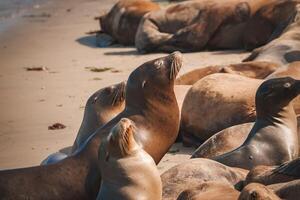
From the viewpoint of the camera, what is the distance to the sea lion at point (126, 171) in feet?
18.8

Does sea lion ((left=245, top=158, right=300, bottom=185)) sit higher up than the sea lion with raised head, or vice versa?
sea lion ((left=245, top=158, right=300, bottom=185))

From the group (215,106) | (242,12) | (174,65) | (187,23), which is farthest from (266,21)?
(174,65)

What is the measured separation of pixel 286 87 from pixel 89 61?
7.45 metres

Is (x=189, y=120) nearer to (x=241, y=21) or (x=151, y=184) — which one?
(x=151, y=184)

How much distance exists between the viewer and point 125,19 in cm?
1602

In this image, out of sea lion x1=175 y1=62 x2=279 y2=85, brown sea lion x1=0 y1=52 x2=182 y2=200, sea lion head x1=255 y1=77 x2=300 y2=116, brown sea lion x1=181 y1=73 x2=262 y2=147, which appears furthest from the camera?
sea lion x1=175 y1=62 x2=279 y2=85

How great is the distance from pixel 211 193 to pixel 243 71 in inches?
185

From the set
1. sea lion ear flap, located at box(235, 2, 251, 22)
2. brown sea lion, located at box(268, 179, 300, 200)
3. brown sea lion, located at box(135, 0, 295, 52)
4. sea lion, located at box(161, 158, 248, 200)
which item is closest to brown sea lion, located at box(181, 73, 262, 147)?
sea lion, located at box(161, 158, 248, 200)

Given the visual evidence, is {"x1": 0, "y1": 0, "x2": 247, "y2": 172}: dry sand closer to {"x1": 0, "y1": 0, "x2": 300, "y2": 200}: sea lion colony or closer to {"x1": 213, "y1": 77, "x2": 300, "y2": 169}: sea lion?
{"x1": 0, "y1": 0, "x2": 300, "y2": 200}: sea lion colony

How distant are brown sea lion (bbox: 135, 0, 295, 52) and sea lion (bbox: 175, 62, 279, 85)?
3.31 metres

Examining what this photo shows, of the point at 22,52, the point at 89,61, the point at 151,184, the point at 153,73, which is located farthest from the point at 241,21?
the point at 151,184

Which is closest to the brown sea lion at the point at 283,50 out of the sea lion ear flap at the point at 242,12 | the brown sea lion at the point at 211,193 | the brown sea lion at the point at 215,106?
the brown sea lion at the point at 215,106

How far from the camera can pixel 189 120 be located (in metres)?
8.62

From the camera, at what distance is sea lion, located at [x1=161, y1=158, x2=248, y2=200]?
6.00 metres
